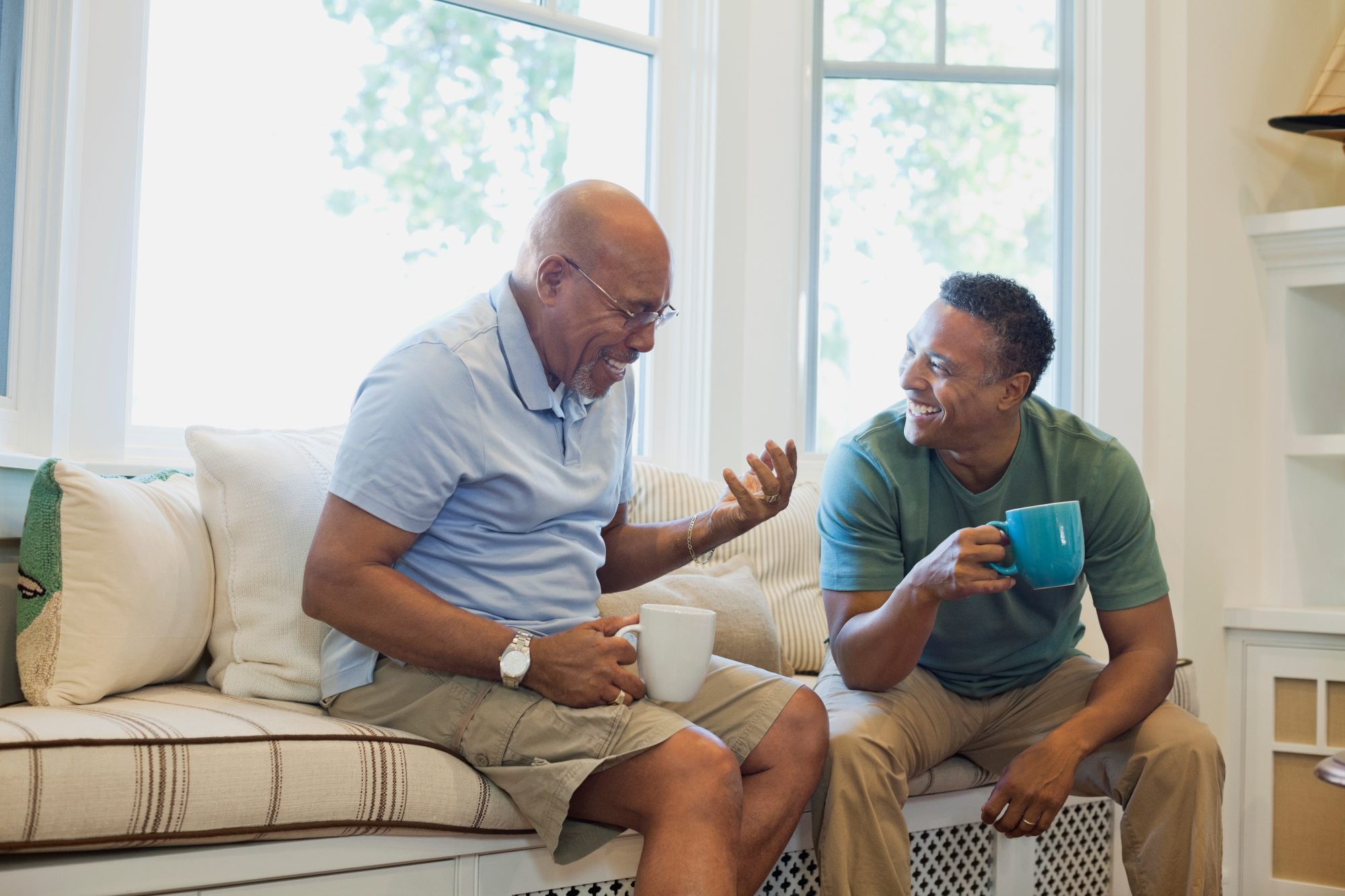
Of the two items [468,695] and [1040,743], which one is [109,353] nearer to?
[468,695]

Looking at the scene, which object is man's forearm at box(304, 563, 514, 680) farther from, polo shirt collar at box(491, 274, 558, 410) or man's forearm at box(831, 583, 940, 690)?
man's forearm at box(831, 583, 940, 690)

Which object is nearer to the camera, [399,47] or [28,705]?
[28,705]

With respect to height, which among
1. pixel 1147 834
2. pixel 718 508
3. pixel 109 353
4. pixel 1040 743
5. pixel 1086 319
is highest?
pixel 1086 319

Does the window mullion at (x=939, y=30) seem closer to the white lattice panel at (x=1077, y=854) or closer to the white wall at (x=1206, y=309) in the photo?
the white wall at (x=1206, y=309)

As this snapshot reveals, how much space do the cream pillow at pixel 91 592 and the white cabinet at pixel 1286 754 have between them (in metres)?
2.59

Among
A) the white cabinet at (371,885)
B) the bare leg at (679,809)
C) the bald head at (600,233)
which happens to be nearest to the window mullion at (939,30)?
the bald head at (600,233)

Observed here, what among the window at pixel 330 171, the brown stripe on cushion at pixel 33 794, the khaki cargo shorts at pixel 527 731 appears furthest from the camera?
→ the window at pixel 330 171

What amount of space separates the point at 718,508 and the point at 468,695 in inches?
18.0

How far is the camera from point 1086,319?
3.13 m

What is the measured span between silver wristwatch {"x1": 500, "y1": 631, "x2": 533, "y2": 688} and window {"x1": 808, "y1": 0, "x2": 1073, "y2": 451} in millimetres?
1755

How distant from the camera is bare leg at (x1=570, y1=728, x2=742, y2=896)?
4.23ft

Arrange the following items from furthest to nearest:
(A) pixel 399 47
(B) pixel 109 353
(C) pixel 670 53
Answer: (C) pixel 670 53 → (A) pixel 399 47 → (B) pixel 109 353

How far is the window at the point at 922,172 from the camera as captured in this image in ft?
10.2

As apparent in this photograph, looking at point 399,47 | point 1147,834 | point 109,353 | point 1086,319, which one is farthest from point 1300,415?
point 109,353
